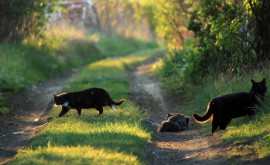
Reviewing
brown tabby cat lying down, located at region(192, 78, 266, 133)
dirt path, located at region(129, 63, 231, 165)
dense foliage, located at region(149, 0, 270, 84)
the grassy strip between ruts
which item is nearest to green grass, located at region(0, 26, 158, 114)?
the grassy strip between ruts

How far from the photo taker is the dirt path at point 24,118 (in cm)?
935

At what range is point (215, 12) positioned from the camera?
1410 centimetres

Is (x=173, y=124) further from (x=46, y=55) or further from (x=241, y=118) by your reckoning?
(x=46, y=55)

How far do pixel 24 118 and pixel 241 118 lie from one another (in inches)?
247

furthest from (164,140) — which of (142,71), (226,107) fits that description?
(142,71)

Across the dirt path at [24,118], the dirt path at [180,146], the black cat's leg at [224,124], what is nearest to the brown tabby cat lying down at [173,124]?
the dirt path at [180,146]

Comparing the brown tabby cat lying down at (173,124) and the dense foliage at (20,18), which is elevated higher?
the dense foliage at (20,18)

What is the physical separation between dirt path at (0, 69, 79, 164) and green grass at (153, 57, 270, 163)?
416 cm

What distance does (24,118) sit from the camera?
1280 centimetres

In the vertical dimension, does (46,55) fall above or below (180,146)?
above

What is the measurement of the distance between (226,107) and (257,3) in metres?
4.81

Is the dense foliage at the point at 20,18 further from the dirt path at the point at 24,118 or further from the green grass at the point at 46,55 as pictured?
the dirt path at the point at 24,118

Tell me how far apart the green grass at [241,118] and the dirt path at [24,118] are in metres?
4.16

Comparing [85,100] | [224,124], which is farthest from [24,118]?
[224,124]
